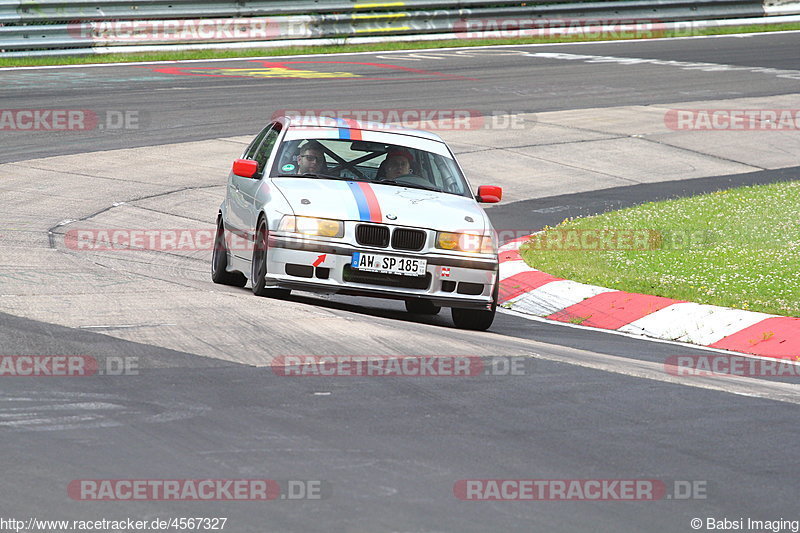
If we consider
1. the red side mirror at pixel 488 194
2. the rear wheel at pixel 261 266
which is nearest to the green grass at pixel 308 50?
the rear wheel at pixel 261 266

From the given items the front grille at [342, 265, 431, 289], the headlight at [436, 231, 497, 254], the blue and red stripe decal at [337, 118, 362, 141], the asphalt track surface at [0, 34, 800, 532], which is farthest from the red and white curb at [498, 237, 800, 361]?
the blue and red stripe decal at [337, 118, 362, 141]

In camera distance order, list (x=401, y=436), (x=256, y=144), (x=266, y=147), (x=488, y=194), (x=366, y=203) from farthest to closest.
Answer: (x=256, y=144)
(x=266, y=147)
(x=488, y=194)
(x=366, y=203)
(x=401, y=436)

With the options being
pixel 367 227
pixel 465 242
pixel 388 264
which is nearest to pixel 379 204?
pixel 367 227

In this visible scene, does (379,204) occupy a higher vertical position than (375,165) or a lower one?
lower

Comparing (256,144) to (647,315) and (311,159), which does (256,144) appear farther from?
(647,315)

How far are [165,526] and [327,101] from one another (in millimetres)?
18351

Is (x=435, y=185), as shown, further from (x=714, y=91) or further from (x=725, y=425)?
(x=714, y=91)

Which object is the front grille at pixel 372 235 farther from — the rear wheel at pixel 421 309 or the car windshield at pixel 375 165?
the rear wheel at pixel 421 309

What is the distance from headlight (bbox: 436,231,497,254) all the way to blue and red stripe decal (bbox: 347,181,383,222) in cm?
49

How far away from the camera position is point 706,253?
12617mm

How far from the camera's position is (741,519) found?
500cm

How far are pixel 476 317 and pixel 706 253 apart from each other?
11.6 ft

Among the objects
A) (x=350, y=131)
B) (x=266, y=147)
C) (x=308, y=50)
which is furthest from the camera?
(x=308, y=50)

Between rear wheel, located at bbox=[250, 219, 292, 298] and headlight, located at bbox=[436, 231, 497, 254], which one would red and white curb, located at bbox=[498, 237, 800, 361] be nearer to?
headlight, located at bbox=[436, 231, 497, 254]
